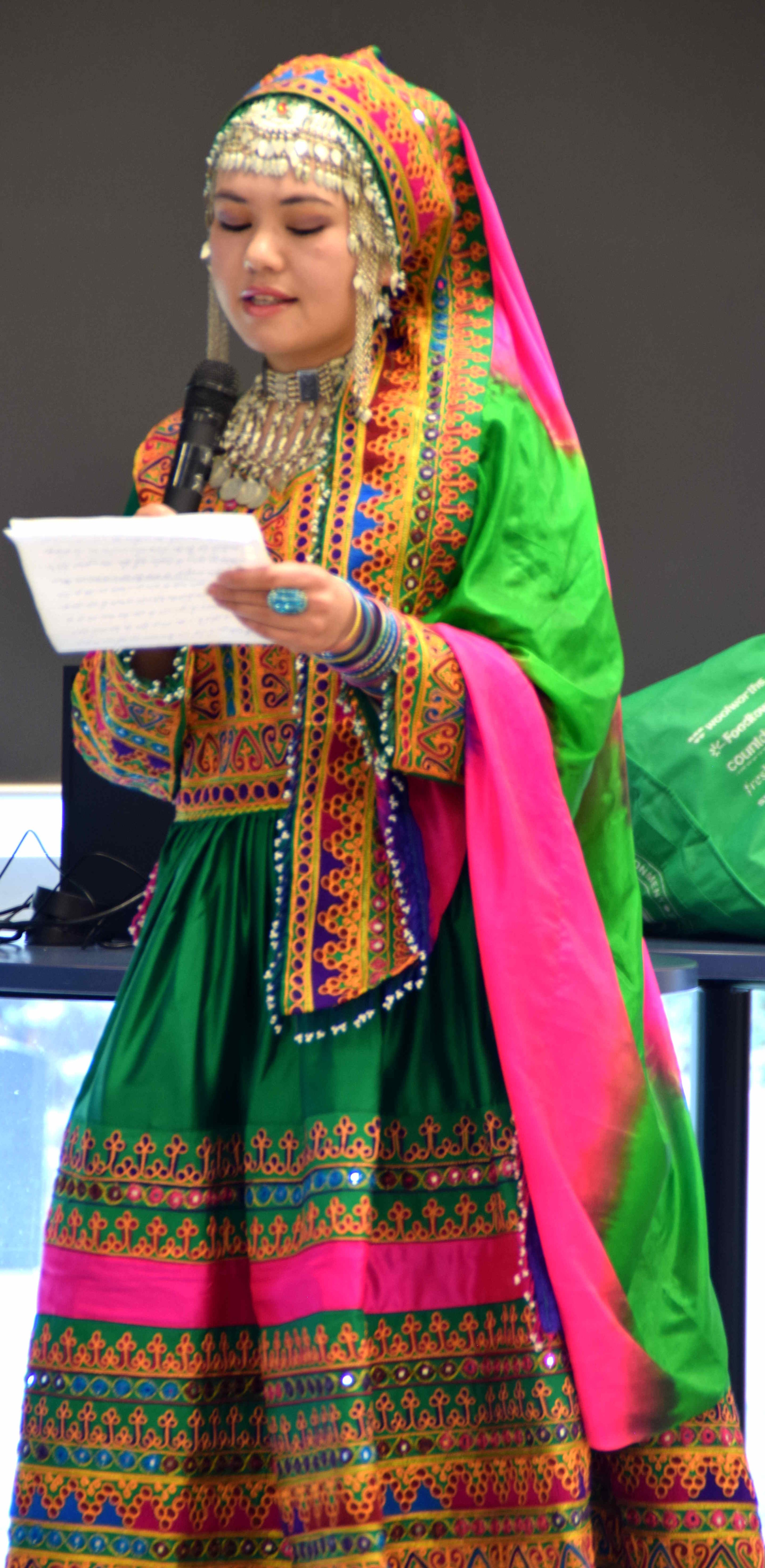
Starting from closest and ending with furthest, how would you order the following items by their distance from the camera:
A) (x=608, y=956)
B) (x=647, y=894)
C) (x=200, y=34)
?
(x=608, y=956) → (x=647, y=894) → (x=200, y=34)

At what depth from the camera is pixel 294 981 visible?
1079 mm

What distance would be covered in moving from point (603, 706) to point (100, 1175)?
1.66ft

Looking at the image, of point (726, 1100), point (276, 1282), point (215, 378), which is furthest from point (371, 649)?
point (726, 1100)

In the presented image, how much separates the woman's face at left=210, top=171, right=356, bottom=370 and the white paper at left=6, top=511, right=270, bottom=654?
0.83 ft

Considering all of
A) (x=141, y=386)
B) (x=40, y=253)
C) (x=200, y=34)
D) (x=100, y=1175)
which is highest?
(x=200, y=34)

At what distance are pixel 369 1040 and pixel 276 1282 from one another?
179mm

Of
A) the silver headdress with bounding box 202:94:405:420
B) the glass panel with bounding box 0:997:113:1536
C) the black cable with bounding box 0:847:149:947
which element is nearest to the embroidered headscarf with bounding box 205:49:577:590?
the silver headdress with bounding box 202:94:405:420

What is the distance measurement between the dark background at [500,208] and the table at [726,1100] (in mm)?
1254

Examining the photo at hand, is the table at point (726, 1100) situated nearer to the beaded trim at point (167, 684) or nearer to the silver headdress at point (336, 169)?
A: the beaded trim at point (167, 684)

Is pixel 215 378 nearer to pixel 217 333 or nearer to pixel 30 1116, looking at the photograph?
pixel 217 333

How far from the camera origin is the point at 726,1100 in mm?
1757

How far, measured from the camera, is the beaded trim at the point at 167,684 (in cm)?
116

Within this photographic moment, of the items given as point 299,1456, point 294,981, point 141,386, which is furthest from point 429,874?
point 141,386

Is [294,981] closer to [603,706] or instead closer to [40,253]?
[603,706]
